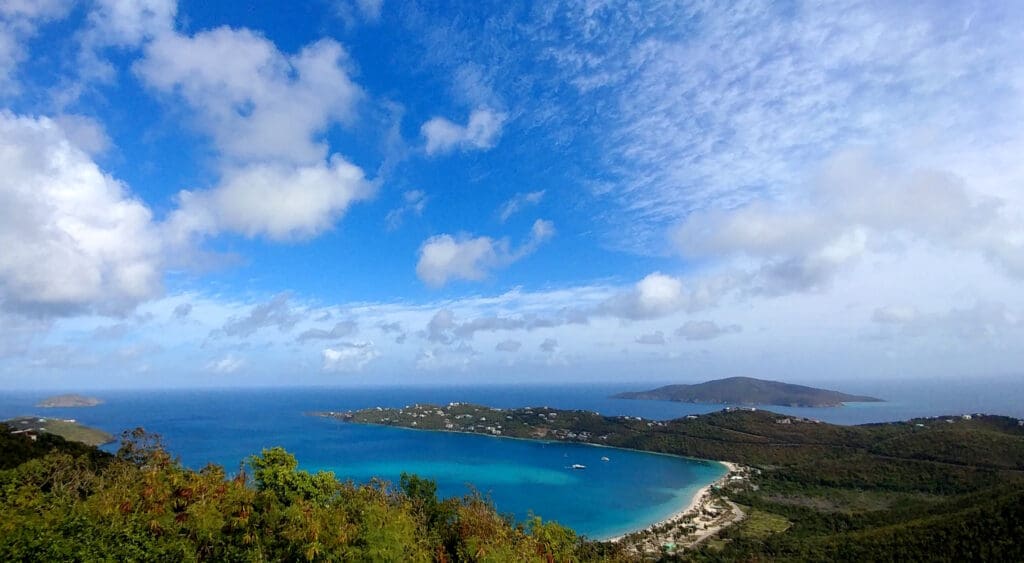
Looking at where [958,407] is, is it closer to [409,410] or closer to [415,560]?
[409,410]

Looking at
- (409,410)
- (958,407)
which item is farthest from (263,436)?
(958,407)

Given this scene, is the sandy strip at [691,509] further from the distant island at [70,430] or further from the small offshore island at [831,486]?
the distant island at [70,430]

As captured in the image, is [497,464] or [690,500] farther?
[497,464]

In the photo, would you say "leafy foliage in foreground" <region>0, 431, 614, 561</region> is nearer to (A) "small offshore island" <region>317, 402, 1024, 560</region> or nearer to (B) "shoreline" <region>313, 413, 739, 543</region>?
(A) "small offshore island" <region>317, 402, 1024, 560</region>

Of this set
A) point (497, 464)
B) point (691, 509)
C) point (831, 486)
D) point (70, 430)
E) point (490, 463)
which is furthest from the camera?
point (70, 430)

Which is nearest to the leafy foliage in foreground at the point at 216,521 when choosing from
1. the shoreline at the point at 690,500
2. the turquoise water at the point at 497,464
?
the shoreline at the point at 690,500

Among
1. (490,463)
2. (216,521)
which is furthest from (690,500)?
(216,521)

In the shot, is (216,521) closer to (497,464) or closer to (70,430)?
(497,464)
